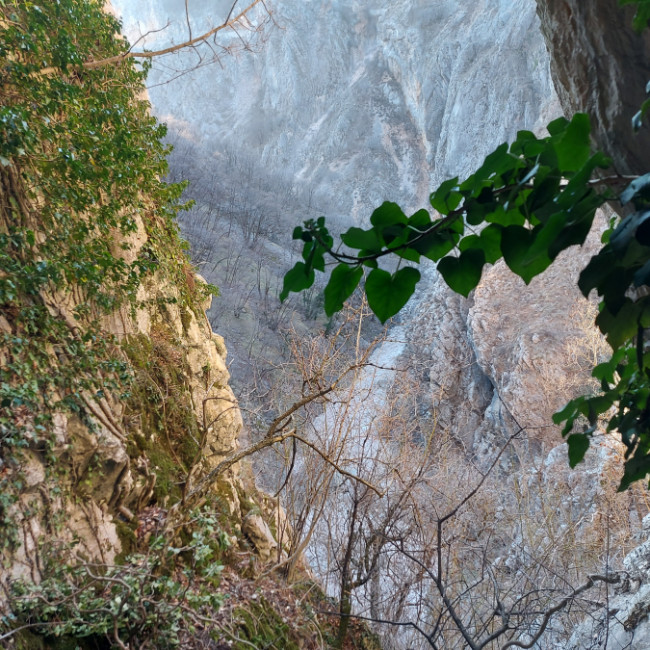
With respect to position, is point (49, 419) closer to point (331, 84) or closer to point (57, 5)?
point (57, 5)

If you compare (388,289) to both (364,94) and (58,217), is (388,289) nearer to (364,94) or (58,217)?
(58,217)

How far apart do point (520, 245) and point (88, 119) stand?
11.4ft

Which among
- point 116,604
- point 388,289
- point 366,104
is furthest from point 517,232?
point 366,104

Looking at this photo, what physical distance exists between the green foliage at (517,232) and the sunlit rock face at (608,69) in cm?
128

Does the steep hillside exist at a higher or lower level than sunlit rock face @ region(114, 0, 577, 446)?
lower

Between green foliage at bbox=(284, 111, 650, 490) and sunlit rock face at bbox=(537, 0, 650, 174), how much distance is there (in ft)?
4.21

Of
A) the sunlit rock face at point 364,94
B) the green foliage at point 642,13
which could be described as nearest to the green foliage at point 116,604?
the green foliage at point 642,13

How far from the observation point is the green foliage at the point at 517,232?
18.1 inches

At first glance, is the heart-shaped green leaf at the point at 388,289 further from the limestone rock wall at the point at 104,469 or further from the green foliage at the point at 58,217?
the green foliage at the point at 58,217

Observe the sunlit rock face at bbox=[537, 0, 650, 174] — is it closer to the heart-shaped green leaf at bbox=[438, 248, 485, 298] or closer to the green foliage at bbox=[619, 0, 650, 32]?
the green foliage at bbox=[619, 0, 650, 32]

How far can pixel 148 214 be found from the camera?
4.26 m

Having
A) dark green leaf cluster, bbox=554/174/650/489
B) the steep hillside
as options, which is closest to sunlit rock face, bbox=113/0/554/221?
the steep hillside

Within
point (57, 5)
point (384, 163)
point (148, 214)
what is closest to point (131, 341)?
point (148, 214)

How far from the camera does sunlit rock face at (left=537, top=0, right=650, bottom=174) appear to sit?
1564 millimetres
